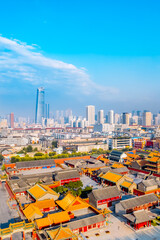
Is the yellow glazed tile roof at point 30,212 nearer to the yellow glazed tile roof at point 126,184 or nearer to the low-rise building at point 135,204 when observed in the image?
the low-rise building at point 135,204

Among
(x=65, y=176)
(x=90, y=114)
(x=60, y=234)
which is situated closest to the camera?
(x=60, y=234)

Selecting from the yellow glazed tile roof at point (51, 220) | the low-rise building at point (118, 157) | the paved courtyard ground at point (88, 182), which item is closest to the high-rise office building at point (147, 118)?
the low-rise building at point (118, 157)

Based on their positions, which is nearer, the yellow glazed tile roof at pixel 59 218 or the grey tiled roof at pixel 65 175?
the yellow glazed tile roof at pixel 59 218

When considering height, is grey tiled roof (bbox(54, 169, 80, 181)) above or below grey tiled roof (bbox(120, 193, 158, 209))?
above

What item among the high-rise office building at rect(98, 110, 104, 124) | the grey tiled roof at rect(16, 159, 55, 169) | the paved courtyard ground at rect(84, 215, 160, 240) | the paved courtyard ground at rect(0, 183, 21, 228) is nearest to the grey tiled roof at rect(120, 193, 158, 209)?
the paved courtyard ground at rect(84, 215, 160, 240)

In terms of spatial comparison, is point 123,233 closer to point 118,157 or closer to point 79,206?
point 79,206

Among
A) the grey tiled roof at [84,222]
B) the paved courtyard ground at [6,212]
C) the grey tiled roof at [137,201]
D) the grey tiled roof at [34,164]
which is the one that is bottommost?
the paved courtyard ground at [6,212]

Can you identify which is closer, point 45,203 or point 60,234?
point 60,234

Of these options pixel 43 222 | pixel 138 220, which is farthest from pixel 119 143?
pixel 43 222

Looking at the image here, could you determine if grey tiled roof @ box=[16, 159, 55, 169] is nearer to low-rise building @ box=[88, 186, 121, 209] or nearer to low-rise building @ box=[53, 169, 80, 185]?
low-rise building @ box=[53, 169, 80, 185]

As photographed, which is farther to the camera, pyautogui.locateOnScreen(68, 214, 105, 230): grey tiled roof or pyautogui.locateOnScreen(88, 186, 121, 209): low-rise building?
pyautogui.locateOnScreen(88, 186, 121, 209): low-rise building

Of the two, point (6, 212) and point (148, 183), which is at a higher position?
point (148, 183)

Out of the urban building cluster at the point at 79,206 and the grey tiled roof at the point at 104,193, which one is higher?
the grey tiled roof at the point at 104,193
